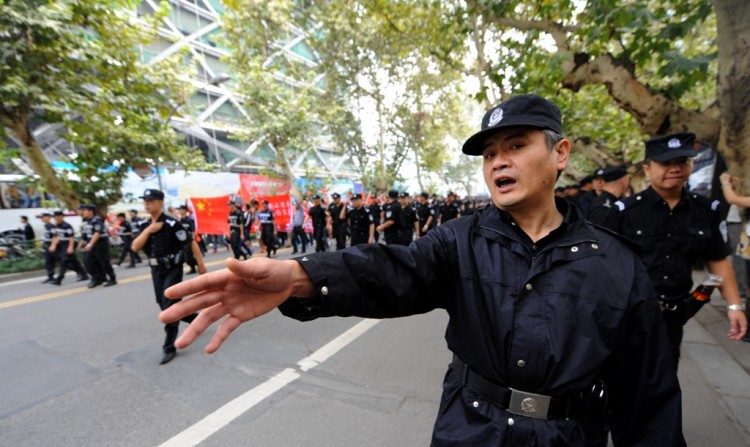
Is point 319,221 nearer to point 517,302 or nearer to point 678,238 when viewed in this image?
point 678,238

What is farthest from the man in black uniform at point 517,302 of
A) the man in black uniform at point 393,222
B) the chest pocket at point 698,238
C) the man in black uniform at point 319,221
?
the man in black uniform at point 319,221

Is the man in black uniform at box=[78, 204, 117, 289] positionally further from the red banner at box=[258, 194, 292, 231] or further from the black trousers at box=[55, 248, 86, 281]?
the red banner at box=[258, 194, 292, 231]

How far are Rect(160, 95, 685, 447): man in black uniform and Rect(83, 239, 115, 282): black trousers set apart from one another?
8447mm

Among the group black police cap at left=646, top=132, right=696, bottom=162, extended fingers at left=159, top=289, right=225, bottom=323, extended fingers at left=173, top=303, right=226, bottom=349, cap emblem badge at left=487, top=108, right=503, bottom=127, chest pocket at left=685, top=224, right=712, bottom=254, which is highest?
cap emblem badge at left=487, top=108, right=503, bottom=127

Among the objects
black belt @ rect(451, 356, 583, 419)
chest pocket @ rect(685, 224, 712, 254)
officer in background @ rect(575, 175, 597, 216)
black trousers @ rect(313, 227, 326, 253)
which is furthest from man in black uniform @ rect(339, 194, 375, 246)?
black belt @ rect(451, 356, 583, 419)

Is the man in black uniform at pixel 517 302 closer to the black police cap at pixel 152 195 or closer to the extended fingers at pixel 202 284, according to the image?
the extended fingers at pixel 202 284

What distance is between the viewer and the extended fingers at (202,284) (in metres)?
1.05

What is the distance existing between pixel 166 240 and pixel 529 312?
4245mm

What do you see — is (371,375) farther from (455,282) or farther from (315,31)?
(315,31)

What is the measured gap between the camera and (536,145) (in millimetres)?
1361

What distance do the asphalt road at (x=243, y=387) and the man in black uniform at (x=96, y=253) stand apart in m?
2.77

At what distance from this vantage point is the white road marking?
2.64 metres

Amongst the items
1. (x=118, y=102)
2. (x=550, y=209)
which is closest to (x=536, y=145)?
(x=550, y=209)

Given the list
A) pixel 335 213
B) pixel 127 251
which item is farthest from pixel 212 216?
pixel 335 213
